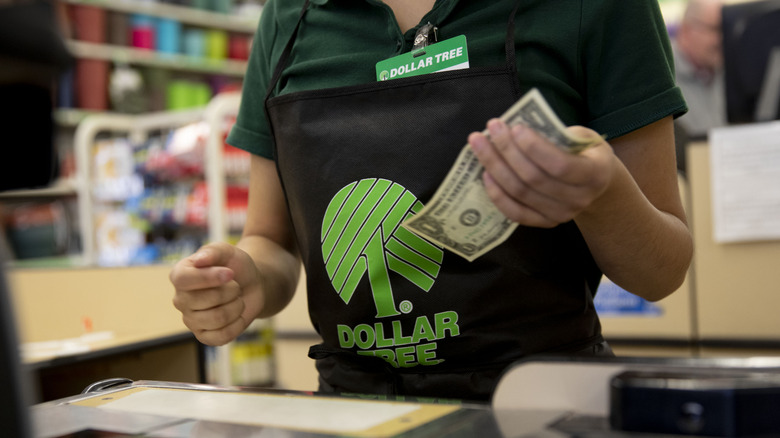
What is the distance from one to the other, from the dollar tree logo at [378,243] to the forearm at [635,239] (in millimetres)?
209

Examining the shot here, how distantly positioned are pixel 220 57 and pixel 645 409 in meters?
5.61

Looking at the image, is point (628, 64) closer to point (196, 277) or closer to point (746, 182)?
point (196, 277)

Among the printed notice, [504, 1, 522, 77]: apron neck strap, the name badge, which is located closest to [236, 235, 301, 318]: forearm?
the name badge

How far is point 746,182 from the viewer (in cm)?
197

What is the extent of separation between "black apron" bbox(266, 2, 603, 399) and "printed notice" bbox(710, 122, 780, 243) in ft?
4.02

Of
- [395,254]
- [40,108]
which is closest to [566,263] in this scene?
[395,254]

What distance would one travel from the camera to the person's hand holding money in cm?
60

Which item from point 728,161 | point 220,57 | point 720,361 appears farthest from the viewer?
point 220,57

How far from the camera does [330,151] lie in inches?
37.7

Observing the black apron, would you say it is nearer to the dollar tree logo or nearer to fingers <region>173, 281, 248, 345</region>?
the dollar tree logo

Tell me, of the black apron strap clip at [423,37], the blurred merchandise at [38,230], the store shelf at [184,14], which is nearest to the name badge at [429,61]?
the black apron strap clip at [423,37]

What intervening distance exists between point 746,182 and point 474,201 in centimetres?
157

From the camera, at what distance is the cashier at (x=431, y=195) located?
2.89 ft

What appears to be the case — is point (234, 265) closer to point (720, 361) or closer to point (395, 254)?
point (395, 254)
